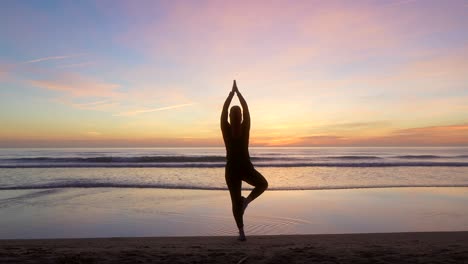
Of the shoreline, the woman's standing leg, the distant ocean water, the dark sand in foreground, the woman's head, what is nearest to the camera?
the dark sand in foreground

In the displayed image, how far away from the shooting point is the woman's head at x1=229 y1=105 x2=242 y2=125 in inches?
200

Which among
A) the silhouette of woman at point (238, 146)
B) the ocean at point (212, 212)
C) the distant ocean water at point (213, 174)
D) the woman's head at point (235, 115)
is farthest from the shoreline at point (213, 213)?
the distant ocean water at point (213, 174)

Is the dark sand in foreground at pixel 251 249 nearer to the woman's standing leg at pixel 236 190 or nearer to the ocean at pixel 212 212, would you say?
the woman's standing leg at pixel 236 190

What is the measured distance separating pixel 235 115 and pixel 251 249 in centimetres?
178

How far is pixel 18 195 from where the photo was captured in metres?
11.4

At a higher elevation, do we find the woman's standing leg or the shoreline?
the woman's standing leg

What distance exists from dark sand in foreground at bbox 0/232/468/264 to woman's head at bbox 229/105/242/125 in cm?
168

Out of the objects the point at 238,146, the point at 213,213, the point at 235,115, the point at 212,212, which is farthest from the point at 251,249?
the point at 212,212

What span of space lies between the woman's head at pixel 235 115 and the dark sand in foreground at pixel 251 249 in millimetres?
1684

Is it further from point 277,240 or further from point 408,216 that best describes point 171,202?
point 408,216

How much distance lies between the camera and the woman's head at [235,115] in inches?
200

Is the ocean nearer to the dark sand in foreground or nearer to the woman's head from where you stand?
the dark sand in foreground

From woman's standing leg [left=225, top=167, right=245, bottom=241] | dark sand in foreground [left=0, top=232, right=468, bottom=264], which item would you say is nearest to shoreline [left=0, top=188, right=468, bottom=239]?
dark sand in foreground [left=0, top=232, right=468, bottom=264]

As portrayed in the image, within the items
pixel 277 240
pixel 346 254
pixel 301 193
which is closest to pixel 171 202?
pixel 301 193
